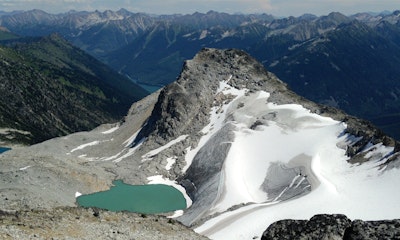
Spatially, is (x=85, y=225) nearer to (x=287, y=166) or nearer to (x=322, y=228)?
(x=322, y=228)

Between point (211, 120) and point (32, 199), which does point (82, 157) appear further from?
point (32, 199)

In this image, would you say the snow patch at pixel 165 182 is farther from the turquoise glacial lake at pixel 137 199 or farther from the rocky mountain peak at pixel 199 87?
the rocky mountain peak at pixel 199 87

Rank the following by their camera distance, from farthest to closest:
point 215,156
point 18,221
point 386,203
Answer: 1. point 215,156
2. point 386,203
3. point 18,221

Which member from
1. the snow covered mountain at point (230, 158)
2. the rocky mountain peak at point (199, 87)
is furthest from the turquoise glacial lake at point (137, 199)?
the rocky mountain peak at point (199, 87)

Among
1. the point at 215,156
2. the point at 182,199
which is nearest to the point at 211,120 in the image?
the point at 215,156

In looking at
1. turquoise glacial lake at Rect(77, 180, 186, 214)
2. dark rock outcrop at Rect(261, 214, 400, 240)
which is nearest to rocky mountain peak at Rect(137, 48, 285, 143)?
turquoise glacial lake at Rect(77, 180, 186, 214)

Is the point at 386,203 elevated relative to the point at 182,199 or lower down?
elevated

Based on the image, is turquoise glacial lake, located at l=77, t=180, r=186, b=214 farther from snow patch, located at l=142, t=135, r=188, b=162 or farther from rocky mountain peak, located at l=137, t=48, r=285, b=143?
rocky mountain peak, located at l=137, t=48, r=285, b=143
